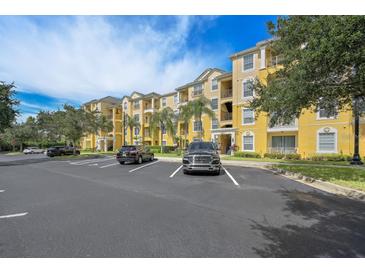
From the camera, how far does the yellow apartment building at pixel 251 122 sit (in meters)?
19.5

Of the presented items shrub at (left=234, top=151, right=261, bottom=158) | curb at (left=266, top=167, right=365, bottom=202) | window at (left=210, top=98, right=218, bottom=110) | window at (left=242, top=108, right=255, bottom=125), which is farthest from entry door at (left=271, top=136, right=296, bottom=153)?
curb at (left=266, top=167, right=365, bottom=202)

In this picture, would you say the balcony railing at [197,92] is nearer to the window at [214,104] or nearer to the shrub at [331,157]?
the window at [214,104]

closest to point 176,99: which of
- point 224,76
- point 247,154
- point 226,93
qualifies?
point 226,93

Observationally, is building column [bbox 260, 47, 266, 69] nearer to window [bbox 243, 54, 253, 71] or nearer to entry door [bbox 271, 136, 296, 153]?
window [bbox 243, 54, 253, 71]

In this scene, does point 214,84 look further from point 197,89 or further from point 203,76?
point 197,89

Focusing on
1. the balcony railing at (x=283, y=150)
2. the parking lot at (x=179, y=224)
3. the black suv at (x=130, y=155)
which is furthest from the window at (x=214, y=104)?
the parking lot at (x=179, y=224)

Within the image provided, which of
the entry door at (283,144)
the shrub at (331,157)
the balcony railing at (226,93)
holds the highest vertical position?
the balcony railing at (226,93)

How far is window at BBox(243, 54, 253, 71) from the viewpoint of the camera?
976 inches

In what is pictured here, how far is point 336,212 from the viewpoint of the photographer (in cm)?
507

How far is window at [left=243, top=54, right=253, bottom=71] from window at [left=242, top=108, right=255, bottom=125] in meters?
5.49

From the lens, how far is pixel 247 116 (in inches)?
998

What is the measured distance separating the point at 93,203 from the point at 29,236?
6.95ft

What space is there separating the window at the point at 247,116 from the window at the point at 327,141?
740 cm

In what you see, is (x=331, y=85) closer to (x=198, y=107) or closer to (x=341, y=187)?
(x=341, y=187)
